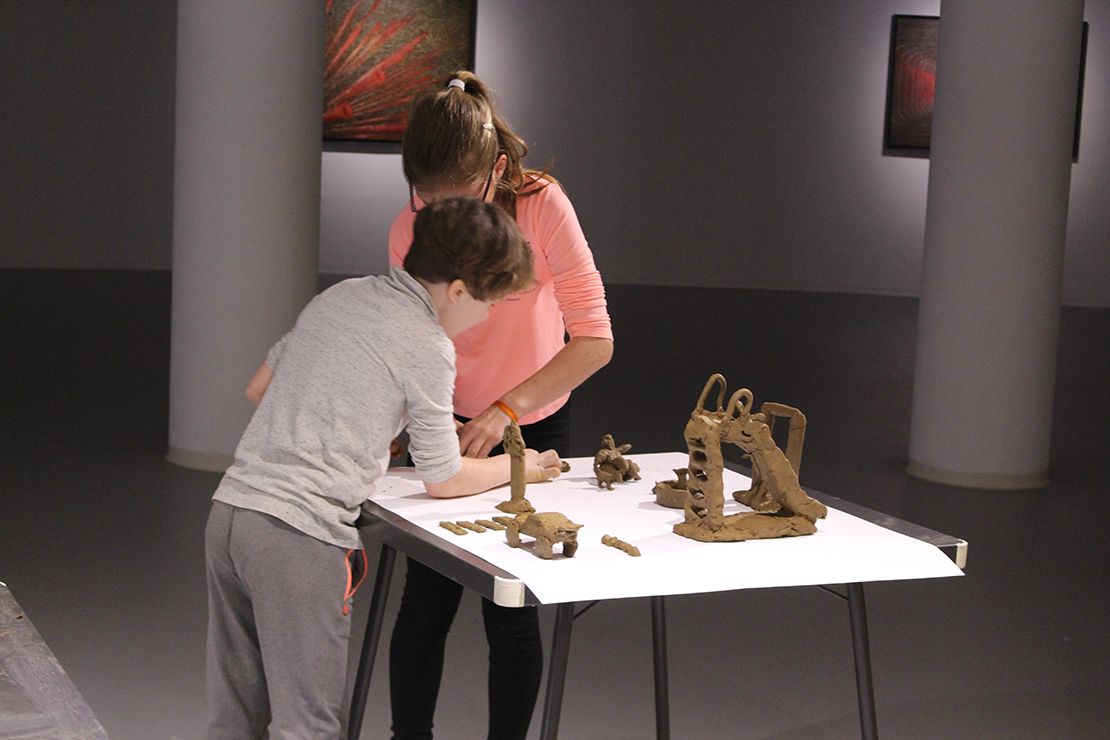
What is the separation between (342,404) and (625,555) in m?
0.46

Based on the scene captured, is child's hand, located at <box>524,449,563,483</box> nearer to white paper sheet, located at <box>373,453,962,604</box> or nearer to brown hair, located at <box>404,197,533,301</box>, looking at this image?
white paper sheet, located at <box>373,453,962,604</box>

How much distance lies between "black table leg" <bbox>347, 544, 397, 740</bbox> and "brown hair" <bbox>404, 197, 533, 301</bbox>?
0.63m

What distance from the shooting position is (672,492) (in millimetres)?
2379

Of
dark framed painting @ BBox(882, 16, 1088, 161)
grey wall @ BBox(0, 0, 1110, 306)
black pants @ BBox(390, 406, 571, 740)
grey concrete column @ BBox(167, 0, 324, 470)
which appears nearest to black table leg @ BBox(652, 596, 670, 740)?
black pants @ BBox(390, 406, 571, 740)

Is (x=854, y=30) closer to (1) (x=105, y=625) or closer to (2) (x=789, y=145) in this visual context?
(2) (x=789, y=145)

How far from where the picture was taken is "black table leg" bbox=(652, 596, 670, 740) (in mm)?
2811

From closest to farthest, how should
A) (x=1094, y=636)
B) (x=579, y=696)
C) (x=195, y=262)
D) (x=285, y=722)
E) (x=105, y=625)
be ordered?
(x=285, y=722) → (x=579, y=696) → (x=105, y=625) → (x=1094, y=636) → (x=195, y=262)

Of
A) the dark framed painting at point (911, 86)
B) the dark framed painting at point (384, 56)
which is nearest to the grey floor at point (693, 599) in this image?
the dark framed painting at point (384, 56)

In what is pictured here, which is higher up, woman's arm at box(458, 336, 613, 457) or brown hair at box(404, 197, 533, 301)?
brown hair at box(404, 197, 533, 301)

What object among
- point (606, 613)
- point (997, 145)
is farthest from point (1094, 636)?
point (997, 145)

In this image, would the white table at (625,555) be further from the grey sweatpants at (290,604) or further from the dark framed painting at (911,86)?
the dark framed painting at (911,86)

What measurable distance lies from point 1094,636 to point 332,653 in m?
2.82

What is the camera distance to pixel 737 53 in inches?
525

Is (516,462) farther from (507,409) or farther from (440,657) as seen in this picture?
(440,657)
